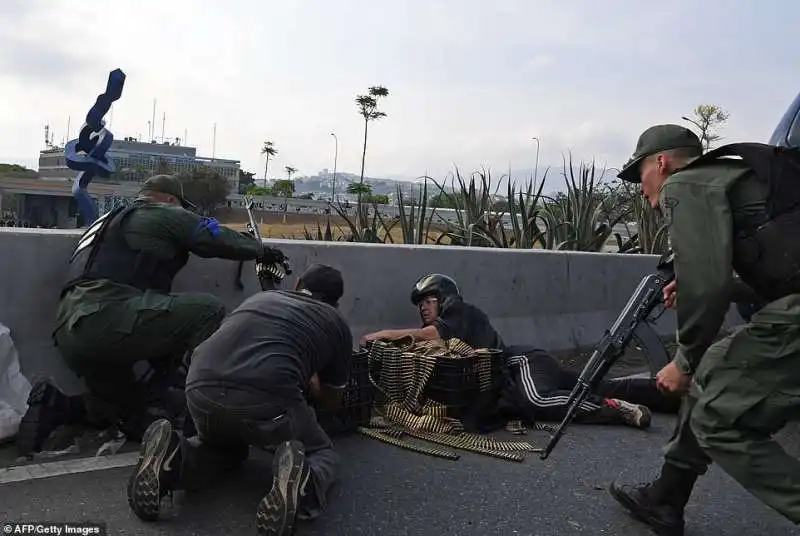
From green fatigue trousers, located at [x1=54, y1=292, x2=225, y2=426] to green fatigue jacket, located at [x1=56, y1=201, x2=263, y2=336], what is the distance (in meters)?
0.03

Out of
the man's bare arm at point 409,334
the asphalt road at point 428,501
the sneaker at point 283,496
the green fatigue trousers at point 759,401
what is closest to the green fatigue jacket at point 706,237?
the green fatigue trousers at point 759,401

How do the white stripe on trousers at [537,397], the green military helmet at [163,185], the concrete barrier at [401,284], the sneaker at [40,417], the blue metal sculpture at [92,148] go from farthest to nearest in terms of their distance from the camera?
the blue metal sculpture at [92,148] < the white stripe on trousers at [537,397] < the green military helmet at [163,185] < the concrete barrier at [401,284] < the sneaker at [40,417]

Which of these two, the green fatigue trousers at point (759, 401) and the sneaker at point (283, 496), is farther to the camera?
the sneaker at point (283, 496)

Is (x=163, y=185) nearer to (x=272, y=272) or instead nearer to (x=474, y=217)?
(x=272, y=272)

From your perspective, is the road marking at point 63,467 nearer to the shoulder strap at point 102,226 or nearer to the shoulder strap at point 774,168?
the shoulder strap at point 102,226

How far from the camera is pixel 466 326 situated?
17.4 feet

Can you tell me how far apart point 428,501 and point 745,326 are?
166 centimetres

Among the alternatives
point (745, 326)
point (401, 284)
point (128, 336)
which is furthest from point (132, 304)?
point (745, 326)

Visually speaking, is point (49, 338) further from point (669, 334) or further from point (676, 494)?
point (669, 334)

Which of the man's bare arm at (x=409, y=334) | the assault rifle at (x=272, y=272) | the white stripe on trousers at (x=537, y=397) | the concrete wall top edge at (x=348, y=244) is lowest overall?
the white stripe on trousers at (x=537, y=397)

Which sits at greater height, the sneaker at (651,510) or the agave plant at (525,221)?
the agave plant at (525,221)

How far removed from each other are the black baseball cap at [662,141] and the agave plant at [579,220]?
608 cm

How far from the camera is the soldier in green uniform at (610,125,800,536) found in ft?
8.61

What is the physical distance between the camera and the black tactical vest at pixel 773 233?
8.72 feet
